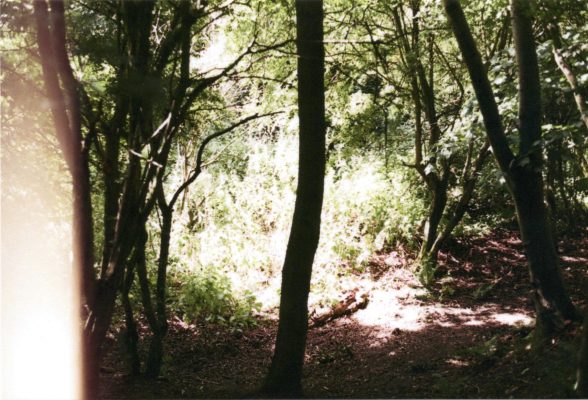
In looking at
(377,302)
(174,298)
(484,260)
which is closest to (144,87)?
(174,298)

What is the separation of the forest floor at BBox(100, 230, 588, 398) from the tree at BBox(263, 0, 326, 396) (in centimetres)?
43

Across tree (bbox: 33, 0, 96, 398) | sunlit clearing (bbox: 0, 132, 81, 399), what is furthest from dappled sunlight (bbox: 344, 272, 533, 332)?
tree (bbox: 33, 0, 96, 398)

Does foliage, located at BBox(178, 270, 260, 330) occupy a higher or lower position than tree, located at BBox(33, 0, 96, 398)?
lower

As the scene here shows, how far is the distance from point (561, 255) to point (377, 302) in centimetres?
358

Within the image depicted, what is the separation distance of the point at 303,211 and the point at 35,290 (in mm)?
3035

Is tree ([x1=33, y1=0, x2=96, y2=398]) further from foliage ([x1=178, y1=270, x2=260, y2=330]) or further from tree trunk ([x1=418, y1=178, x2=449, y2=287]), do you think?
tree trunk ([x1=418, y1=178, x2=449, y2=287])

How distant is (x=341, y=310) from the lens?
322 inches

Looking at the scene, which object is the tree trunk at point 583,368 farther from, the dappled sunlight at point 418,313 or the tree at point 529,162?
the dappled sunlight at point 418,313

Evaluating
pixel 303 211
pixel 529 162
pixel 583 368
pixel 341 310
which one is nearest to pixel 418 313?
pixel 341 310

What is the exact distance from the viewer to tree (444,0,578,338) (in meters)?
4.72

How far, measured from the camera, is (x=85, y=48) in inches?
133

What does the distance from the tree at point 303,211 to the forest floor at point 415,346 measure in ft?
1.42

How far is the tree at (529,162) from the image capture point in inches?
186

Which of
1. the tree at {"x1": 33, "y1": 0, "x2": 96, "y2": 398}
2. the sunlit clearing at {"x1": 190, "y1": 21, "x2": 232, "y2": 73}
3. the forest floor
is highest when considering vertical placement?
the sunlit clearing at {"x1": 190, "y1": 21, "x2": 232, "y2": 73}
